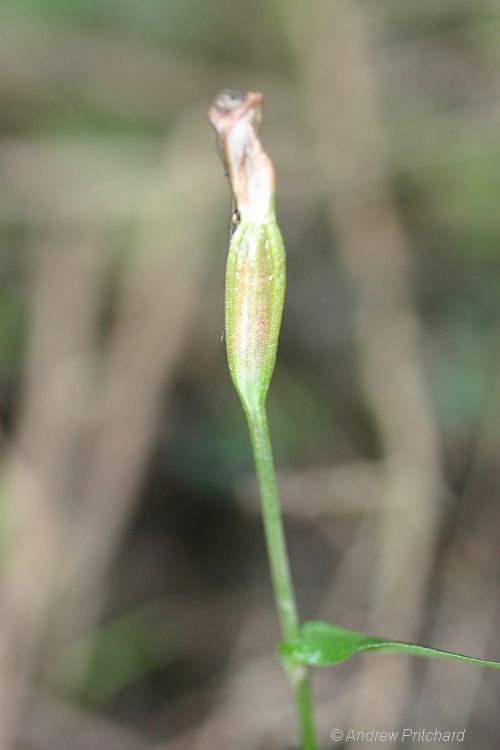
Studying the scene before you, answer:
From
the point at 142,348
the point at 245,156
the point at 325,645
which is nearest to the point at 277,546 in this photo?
the point at 325,645

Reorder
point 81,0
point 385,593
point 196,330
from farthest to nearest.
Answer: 1. point 81,0
2. point 196,330
3. point 385,593

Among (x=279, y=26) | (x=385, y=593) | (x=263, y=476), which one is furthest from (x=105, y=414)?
(x=279, y=26)

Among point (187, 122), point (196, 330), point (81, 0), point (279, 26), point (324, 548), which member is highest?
point (81, 0)

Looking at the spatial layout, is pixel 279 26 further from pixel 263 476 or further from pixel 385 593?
pixel 263 476

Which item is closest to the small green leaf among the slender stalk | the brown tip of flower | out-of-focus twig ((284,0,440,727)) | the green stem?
the green stem

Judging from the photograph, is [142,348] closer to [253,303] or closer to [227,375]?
[227,375]

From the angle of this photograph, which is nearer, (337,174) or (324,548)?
(324,548)
